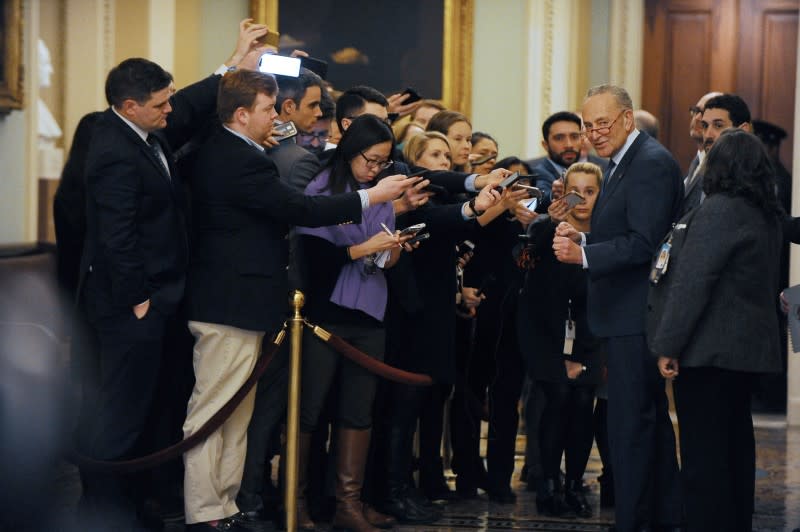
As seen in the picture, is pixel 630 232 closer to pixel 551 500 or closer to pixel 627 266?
pixel 627 266

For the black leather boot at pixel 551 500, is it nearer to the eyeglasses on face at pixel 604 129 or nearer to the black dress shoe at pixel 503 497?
the black dress shoe at pixel 503 497

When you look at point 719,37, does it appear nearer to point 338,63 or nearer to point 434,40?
point 434,40

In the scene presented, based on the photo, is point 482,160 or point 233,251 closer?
point 233,251

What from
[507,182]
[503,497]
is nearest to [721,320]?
[507,182]

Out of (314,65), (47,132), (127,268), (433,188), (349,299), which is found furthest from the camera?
(47,132)

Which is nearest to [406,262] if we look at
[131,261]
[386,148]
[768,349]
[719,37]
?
[386,148]

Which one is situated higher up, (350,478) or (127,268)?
(127,268)

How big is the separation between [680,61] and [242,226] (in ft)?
21.7

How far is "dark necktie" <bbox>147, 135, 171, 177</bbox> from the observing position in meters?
5.11

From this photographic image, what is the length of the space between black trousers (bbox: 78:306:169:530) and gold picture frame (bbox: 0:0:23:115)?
293 cm

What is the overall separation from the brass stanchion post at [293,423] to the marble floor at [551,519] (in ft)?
1.97

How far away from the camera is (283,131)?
5719 millimetres

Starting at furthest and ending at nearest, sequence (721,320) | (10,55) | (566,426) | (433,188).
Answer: (10,55), (566,426), (433,188), (721,320)

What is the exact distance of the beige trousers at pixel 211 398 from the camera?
200 inches
